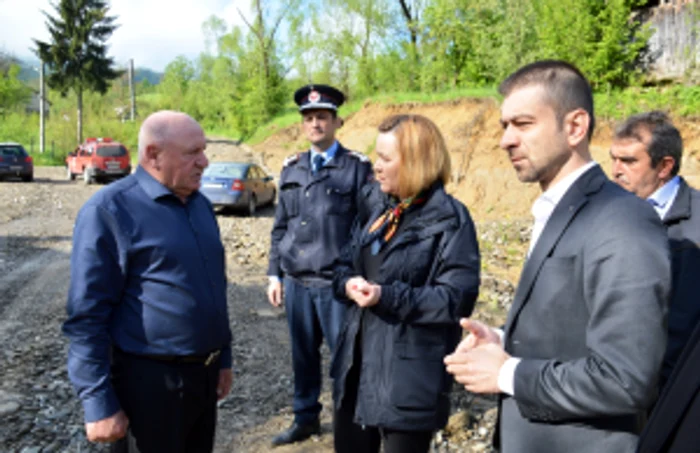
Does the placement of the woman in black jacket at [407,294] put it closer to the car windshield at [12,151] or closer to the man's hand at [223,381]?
the man's hand at [223,381]

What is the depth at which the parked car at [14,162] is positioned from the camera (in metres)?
23.2

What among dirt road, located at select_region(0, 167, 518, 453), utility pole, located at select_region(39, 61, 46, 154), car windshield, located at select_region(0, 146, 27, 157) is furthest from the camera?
utility pole, located at select_region(39, 61, 46, 154)

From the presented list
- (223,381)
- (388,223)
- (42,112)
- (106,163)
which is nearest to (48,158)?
(42,112)

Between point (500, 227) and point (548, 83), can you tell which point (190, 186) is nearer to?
point (548, 83)

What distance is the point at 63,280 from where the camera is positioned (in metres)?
8.98

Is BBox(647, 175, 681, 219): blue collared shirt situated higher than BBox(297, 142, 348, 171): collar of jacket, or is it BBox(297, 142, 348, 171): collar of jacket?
BBox(297, 142, 348, 171): collar of jacket

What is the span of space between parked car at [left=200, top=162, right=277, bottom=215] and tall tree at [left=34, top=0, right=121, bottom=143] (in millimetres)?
36832

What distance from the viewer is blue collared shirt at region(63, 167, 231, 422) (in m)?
2.25

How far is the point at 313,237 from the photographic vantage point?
3.87m

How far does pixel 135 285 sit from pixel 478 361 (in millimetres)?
1516

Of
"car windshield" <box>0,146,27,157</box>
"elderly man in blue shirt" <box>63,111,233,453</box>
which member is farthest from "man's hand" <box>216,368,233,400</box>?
"car windshield" <box>0,146,27,157</box>

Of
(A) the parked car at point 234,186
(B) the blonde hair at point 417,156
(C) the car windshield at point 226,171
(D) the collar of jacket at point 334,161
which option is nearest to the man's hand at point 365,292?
(B) the blonde hair at point 417,156

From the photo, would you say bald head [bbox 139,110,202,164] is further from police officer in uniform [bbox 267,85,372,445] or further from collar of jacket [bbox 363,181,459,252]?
police officer in uniform [bbox 267,85,372,445]

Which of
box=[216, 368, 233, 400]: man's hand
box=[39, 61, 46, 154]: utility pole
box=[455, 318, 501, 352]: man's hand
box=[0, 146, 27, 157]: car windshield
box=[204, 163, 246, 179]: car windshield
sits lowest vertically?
box=[216, 368, 233, 400]: man's hand
